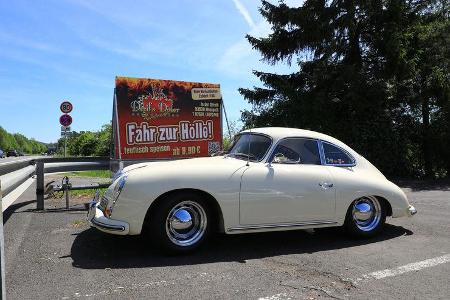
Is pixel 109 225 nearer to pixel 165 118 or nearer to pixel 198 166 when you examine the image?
pixel 198 166

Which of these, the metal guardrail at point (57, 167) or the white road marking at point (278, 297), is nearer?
the white road marking at point (278, 297)

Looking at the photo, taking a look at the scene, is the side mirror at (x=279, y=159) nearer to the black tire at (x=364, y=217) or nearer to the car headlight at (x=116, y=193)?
the black tire at (x=364, y=217)

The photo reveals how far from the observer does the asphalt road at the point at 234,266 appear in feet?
13.8

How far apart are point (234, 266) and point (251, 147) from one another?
1.79 metres

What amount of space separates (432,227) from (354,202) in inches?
65.2

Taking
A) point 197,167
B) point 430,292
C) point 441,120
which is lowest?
point 430,292

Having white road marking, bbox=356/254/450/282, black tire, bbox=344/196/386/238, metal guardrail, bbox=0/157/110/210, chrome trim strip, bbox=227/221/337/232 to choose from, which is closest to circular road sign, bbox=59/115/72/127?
metal guardrail, bbox=0/157/110/210

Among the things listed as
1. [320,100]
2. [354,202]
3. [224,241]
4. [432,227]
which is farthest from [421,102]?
[224,241]

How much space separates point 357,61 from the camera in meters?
17.2

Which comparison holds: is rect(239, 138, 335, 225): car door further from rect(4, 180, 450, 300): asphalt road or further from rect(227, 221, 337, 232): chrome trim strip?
rect(4, 180, 450, 300): asphalt road

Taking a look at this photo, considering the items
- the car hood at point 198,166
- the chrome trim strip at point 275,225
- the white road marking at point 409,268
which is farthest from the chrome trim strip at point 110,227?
the white road marking at point 409,268

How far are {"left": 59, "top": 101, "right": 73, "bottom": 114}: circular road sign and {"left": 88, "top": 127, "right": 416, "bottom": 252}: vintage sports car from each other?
41.7ft

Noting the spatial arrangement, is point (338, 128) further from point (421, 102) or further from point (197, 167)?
point (197, 167)

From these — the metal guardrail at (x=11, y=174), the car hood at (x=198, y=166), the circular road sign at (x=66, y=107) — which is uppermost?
the circular road sign at (x=66, y=107)
